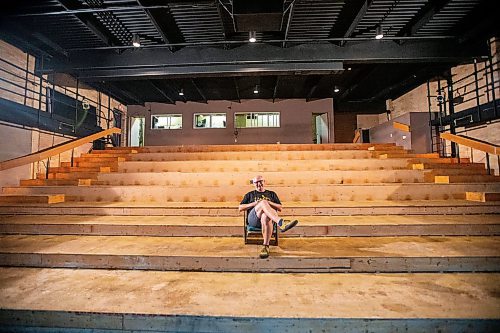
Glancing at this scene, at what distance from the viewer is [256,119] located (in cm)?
1262

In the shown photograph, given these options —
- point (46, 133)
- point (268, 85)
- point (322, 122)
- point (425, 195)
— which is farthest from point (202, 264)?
point (322, 122)

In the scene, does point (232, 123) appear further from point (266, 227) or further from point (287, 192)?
point (266, 227)

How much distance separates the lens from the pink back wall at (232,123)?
40.7ft

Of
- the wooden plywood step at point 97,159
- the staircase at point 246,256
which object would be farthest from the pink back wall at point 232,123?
the staircase at point 246,256

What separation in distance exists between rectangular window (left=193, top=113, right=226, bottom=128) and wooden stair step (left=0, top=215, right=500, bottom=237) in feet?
29.0

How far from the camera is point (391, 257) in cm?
281

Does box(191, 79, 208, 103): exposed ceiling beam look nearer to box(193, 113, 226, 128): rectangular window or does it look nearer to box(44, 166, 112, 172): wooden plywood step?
box(193, 113, 226, 128): rectangular window

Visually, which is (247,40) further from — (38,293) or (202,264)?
(38,293)

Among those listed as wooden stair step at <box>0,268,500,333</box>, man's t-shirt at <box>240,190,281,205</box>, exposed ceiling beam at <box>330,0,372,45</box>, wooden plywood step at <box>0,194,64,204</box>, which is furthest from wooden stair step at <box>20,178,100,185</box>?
exposed ceiling beam at <box>330,0,372,45</box>

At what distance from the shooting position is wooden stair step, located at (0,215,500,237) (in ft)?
12.0

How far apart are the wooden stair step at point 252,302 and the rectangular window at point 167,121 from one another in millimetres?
10590

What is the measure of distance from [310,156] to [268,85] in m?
4.71

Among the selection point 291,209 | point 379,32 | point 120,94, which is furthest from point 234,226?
point 120,94

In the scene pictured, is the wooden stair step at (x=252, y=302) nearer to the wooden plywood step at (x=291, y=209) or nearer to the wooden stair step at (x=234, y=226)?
the wooden stair step at (x=234, y=226)
